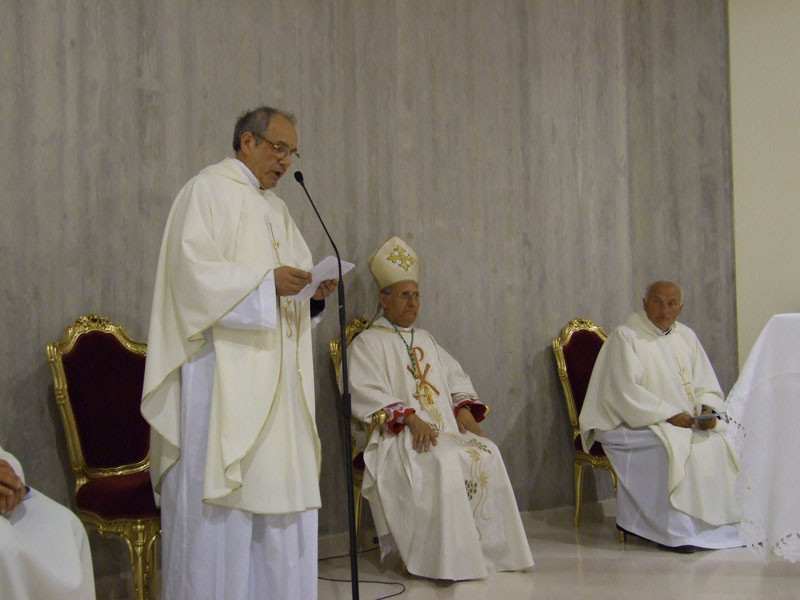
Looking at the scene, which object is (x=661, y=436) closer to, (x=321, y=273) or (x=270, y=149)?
(x=321, y=273)

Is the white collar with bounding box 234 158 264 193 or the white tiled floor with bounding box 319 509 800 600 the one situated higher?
the white collar with bounding box 234 158 264 193

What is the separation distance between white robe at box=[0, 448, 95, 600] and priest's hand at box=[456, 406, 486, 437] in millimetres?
2841

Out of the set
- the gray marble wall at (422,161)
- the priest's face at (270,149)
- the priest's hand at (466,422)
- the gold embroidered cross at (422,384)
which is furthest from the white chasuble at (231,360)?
the priest's hand at (466,422)

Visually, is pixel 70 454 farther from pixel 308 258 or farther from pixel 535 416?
pixel 535 416

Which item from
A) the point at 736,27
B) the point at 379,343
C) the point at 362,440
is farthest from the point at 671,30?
the point at 362,440

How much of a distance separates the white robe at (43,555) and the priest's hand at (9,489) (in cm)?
4

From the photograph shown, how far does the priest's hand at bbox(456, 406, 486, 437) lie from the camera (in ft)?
17.7

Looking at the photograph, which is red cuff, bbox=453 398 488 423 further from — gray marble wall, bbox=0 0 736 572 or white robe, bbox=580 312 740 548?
white robe, bbox=580 312 740 548

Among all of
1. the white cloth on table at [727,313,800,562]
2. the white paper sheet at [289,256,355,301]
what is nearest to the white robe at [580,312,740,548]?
the white cloth on table at [727,313,800,562]

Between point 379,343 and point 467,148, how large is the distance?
165cm

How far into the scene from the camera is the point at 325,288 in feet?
12.1

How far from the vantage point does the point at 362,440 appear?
5230 mm

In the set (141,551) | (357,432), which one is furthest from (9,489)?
(357,432)

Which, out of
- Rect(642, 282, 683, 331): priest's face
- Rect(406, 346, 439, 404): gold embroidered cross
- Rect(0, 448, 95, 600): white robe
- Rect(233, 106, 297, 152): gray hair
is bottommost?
Rect(0, 448, 95, 600): white robe
